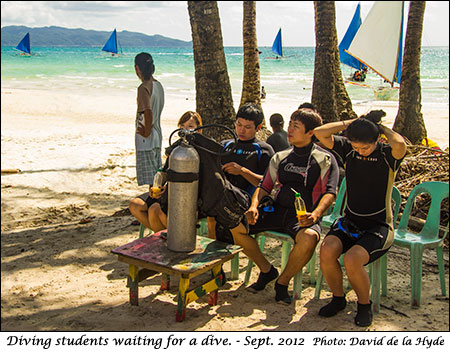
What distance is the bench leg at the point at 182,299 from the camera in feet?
10.8

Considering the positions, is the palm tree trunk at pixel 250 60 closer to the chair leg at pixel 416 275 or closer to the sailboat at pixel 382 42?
the sailboat at pixel 382 42

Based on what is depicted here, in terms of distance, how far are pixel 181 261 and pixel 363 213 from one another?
1.41 m

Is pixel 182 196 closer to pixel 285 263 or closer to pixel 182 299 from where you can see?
pixel 182 299

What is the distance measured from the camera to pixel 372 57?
4.82 m

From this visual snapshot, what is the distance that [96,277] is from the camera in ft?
14.2

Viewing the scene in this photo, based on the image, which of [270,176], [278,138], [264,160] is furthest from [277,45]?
[270,176]

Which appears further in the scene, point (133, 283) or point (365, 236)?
point (133, 283)

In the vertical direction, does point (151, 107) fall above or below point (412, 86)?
below

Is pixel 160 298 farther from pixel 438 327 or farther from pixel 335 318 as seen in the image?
pixel 438 327

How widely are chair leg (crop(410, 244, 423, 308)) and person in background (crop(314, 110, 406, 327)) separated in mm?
306

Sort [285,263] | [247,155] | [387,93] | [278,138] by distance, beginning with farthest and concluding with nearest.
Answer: [387,93] < [278,138] < [247,155] < [285,263]

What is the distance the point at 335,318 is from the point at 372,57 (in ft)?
A: 8.61

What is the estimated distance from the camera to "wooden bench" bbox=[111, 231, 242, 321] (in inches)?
129

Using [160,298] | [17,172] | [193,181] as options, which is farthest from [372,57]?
[17,172]
